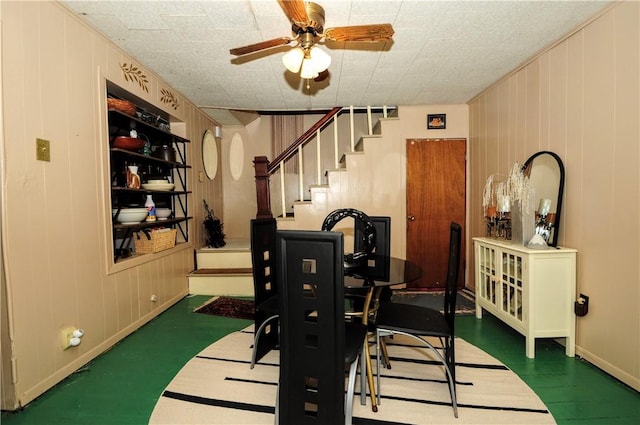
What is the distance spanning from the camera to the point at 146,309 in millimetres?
2986

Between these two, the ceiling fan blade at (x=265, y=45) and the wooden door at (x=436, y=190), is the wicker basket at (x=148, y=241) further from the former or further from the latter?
the wooden door at (x=436, y=190)

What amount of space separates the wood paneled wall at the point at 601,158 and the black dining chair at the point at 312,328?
1.88 meters

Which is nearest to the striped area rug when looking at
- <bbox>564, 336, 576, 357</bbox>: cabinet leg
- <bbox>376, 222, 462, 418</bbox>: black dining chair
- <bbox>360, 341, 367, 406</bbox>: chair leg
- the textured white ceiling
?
<bbox>360, 341, 367, 406</bbox>: chair leg

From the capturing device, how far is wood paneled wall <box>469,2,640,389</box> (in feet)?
6.17

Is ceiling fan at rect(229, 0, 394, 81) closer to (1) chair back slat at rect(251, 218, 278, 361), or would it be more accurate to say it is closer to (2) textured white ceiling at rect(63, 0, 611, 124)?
(2) textured white ceiling at rect(63, 0, 611, 124)

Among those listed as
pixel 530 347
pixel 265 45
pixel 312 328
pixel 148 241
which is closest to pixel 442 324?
pixel 312 328

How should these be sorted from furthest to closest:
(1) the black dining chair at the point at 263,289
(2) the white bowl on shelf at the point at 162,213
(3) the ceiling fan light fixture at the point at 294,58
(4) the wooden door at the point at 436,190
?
1. (4) the wooden door at the point at 436,190
2. (2) the white bowl on shelf at the point at 162,213
3. (1) the black dining chair at the point at 263,289
4. (3) the ceiling fan light fixture at the point at 294,58

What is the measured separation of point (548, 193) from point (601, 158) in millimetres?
557

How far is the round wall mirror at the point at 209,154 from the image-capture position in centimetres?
448

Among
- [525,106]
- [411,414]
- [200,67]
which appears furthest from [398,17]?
[411,414]

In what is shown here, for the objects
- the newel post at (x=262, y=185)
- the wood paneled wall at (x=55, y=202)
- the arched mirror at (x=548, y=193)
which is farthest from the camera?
the newel post at (x=262, y=185)

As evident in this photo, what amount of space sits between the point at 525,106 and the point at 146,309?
4.06 meters

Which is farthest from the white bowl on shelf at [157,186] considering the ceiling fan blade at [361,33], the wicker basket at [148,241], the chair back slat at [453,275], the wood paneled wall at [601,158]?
the wood paneled wall at [601,158]

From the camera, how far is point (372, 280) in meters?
1.87
